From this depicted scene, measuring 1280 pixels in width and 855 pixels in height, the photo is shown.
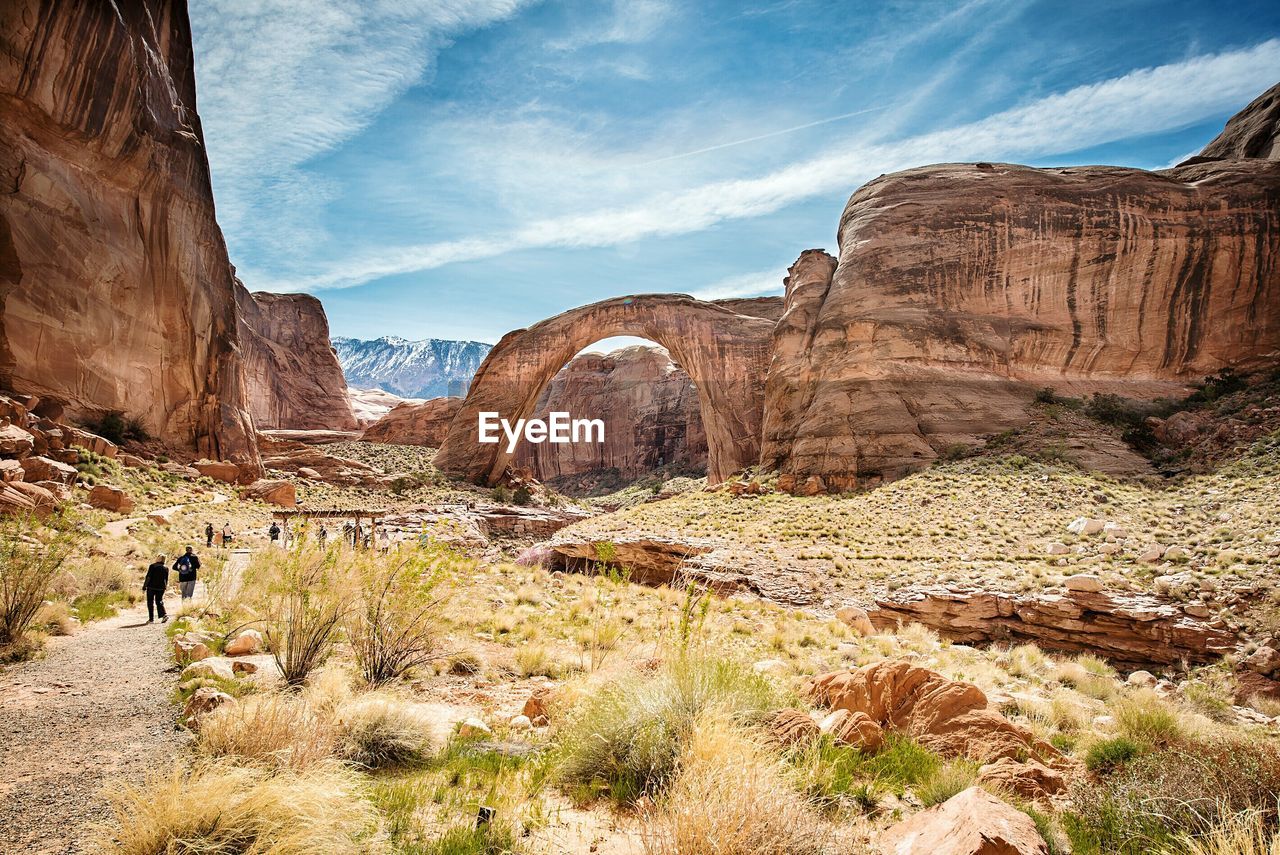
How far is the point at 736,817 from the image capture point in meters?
2.69

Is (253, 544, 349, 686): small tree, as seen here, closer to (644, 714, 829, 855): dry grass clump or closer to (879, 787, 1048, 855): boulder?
(644, 714, 829, 855): dry grass clump

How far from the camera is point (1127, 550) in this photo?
41.9 feet

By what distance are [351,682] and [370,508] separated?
83.7 ft

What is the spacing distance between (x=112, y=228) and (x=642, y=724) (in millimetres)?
26127

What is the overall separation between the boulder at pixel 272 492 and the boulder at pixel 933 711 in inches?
1000

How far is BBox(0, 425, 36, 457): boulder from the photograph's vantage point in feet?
44.8

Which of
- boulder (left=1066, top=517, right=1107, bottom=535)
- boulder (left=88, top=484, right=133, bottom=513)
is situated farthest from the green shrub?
boulder (left=88, top=484, right=133, bottom=513)

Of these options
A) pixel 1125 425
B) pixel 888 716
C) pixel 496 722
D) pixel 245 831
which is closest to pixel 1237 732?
pixel 888 716

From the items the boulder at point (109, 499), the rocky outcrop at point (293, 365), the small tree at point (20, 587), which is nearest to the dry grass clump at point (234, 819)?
the small tree at point (20, 587)

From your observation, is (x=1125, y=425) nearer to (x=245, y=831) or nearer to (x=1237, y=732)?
(x=1237, y=732)

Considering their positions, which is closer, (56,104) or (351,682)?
(351,682)

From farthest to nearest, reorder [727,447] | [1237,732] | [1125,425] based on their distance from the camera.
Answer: [727,447]
[1125,425]
[1237,732]

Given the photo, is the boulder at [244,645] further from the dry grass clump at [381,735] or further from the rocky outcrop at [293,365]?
the rocky outcrop at [293,365]

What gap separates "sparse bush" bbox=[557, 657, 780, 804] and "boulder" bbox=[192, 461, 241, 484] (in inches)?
982
